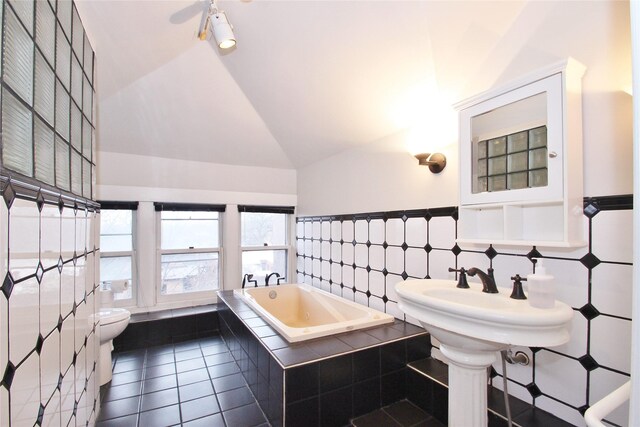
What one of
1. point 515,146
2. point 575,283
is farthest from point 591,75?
point 575,283

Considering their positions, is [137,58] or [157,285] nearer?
[137,58]

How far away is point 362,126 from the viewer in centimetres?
248

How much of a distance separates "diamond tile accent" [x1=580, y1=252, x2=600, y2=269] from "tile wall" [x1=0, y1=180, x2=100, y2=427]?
6.29 ft

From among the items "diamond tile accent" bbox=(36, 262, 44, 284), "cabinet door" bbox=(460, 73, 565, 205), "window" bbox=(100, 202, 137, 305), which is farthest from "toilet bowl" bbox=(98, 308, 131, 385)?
"cabinet door" bbox=(460, 73, 565, 205)

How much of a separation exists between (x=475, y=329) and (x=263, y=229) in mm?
2980

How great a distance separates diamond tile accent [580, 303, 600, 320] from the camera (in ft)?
4.09

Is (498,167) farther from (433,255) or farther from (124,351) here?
(124,351)

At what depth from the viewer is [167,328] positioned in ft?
9.60

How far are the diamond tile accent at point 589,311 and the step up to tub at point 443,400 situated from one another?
1.67 ft

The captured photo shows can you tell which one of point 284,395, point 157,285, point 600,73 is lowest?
point 284,395

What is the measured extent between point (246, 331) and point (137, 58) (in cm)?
212

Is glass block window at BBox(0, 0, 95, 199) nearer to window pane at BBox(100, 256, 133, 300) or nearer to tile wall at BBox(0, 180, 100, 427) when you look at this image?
tile wall at BBox(0, 180, 100, 427)

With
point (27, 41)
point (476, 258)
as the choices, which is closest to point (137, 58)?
point (27, 41)

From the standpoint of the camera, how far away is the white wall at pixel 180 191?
298 centimetres
